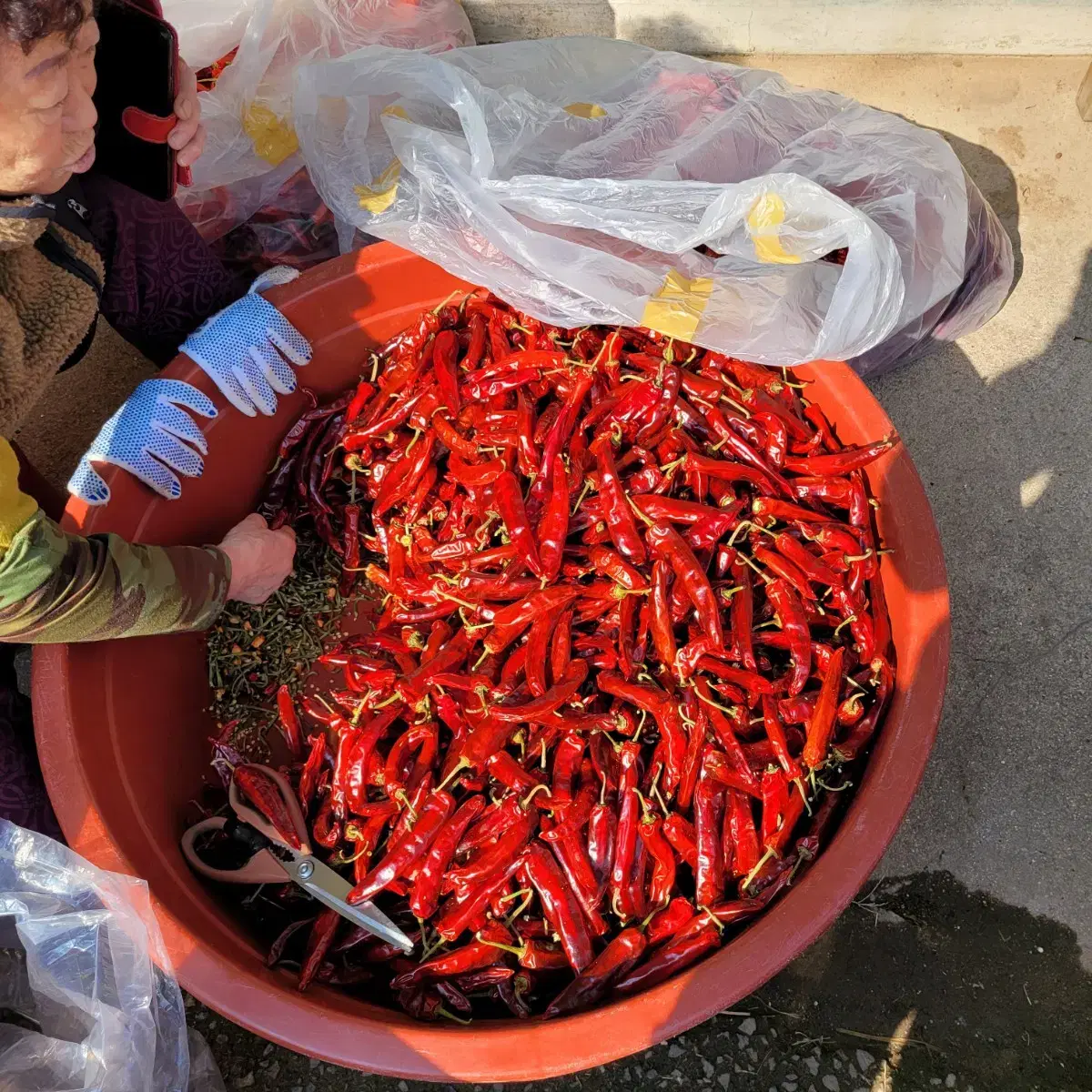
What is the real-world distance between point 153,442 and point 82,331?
1.16 feet

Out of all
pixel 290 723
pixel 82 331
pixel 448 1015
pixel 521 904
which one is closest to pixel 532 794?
pixel 521 904

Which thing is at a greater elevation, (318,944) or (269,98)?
(269,98)

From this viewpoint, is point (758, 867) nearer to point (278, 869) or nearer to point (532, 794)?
point (532, 794)

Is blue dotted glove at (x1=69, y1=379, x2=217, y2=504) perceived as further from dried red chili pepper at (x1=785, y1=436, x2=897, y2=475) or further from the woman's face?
dried red chili pepper at (x1=785, y1=436, x2=897, y2=475)

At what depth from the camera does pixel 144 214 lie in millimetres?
2717

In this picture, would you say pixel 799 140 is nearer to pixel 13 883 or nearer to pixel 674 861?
pixel 674 861

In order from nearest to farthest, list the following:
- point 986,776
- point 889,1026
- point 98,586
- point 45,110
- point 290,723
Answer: point 45,110 < point 98,586 < point 290,723 < point 889,1026 < point 986,776

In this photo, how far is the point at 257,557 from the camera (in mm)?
2529

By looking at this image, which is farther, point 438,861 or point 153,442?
point 153,442

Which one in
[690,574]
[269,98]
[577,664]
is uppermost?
[269,98]

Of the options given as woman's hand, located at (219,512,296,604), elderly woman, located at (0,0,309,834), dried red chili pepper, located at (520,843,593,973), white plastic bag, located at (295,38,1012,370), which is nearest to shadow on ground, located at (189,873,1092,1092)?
dried red chili pepper, located at (520,843,593,973)

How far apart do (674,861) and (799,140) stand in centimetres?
222

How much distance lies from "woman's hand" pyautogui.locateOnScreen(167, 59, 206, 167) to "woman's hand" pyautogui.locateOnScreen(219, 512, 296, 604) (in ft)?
3.55

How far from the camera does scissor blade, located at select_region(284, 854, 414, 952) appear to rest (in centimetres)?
224
